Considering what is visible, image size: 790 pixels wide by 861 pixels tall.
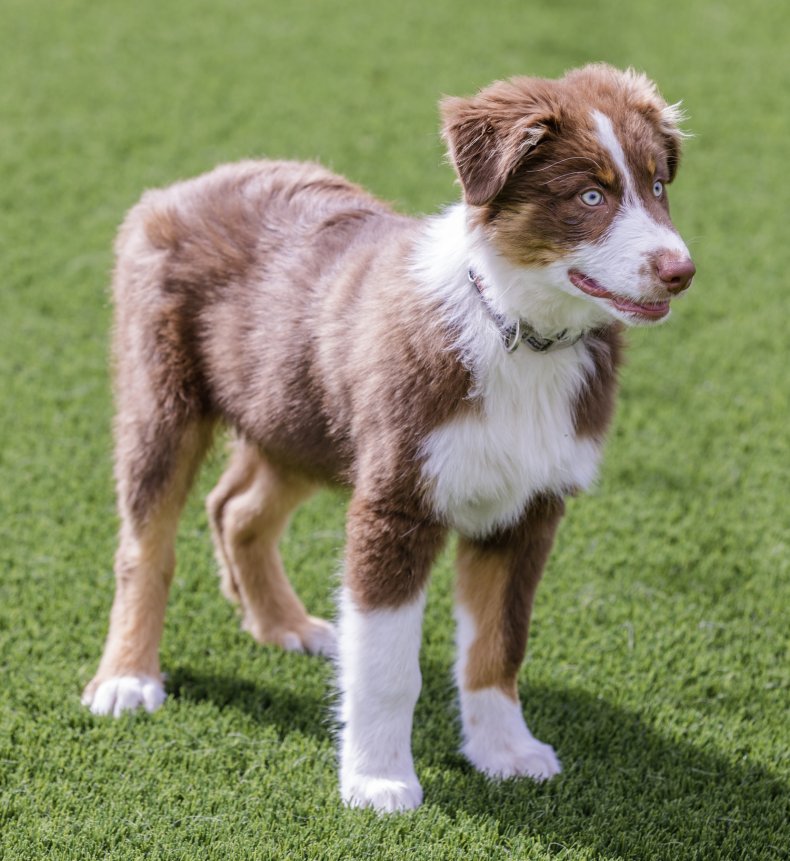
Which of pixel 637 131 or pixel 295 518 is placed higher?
pixel 637 131

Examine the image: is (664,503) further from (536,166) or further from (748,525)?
(536,166)

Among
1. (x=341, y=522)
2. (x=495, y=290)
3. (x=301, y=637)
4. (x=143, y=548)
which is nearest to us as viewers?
(x=495, y=290)

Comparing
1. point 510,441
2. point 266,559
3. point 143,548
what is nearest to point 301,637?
point 266,559

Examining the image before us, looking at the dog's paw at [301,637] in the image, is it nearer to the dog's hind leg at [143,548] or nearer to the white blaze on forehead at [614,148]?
the dog's hind leg at [143,548]

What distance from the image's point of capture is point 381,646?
3516mm

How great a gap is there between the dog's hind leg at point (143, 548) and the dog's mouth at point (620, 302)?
1496mm

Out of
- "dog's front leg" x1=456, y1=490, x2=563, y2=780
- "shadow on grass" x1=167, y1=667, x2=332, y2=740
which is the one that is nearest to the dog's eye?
"dog's front leg" x1=456, y1=490, x2=563, y2=780

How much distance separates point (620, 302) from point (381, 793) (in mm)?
1557

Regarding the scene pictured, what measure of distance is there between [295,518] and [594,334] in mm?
2033

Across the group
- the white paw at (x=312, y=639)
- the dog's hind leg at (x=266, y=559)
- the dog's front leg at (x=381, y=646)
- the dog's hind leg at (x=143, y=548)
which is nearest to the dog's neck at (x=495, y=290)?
the dog's front leg at (x=381, y=646)

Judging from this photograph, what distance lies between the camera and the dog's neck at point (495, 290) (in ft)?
10.8

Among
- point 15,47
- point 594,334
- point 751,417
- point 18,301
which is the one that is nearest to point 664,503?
point 751,417

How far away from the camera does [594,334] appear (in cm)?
353

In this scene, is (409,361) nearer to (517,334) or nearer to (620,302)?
(517,334)
